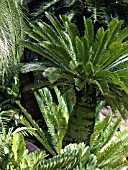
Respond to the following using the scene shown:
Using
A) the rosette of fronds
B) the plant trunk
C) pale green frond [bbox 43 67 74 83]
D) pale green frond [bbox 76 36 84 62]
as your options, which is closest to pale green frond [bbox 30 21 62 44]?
the rosette of fronds

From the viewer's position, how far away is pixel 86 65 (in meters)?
4.97

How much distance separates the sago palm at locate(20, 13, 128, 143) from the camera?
5012mm

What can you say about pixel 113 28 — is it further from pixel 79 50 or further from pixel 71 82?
pixel 71 82

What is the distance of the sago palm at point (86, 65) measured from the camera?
16.4 feet

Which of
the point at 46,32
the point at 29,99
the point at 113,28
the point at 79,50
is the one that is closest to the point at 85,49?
the point at 79,50

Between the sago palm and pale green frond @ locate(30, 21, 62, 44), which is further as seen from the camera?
pale green frond @ locate(30, 21, 62, 44)

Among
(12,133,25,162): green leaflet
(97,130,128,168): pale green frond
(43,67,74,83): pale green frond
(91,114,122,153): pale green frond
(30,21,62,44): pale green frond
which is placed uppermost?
(30,21,62,44): pale green frond

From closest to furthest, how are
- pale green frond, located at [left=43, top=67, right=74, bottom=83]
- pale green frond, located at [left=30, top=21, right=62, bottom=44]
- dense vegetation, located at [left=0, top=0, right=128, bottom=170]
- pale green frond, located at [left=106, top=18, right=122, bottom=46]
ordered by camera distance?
1. dense vegetation, located at [left=0, top=0, right=128, bottom=170]
2. pale green frond, located at [left=43, top=67, right=74, bottom=83]
3. pale green frond, located at [left=106, top=18, right=122, bottom=46]
4. pale green frond, located at [left=30, top=21, right=62, bottom=44]

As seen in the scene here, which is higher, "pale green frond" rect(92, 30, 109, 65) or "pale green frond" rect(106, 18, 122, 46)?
"pale green frond" rect(106, 18, 122, 46)

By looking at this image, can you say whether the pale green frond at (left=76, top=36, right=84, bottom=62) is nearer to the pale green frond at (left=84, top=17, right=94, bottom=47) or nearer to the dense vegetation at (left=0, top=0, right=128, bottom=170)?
the dense vegetation at (left=0, top=0, right=128, bottom=170)

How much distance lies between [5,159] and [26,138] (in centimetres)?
225

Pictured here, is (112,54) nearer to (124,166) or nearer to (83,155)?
(83,155)

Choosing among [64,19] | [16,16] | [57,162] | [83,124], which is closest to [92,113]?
[83,124]

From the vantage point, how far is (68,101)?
6797 mm
